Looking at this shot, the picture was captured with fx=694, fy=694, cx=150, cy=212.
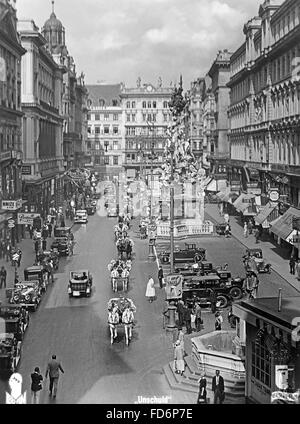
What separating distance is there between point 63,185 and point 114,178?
4201cm

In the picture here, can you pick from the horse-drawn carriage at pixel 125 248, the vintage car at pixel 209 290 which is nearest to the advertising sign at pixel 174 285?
the vintage car at pixel 209 290

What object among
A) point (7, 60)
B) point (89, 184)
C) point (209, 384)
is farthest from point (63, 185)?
point (209, 384)

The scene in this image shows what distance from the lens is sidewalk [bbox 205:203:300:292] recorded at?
33.0 meters

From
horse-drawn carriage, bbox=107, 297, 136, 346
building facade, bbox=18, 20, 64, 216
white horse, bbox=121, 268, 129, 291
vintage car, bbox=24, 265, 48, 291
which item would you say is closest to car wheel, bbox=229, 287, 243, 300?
white horse, bbox=121, 268, 129, 291

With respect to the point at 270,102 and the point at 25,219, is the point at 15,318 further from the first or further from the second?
the point at 270,102

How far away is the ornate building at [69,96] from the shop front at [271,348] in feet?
167

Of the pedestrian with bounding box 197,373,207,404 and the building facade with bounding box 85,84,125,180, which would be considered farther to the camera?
the building facade with bounding box 85,84,125,180

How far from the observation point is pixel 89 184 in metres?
81.4

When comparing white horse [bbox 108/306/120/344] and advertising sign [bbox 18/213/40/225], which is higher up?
advertising sign [bbox 18/213/40/225]

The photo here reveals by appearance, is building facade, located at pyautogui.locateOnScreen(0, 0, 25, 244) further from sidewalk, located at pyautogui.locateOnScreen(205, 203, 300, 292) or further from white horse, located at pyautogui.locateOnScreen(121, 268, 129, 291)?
sidewalk, located at pyautogui.locateOnScreen(205, 203, 300, 292)

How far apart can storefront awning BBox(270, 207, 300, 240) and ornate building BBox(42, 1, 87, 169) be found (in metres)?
A: 32.7

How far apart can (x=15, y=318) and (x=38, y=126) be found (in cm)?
3948

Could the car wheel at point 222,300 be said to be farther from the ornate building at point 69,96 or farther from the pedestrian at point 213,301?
the ornate building at point 69,96

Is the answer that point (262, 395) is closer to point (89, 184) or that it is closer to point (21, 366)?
point (21, 366)
